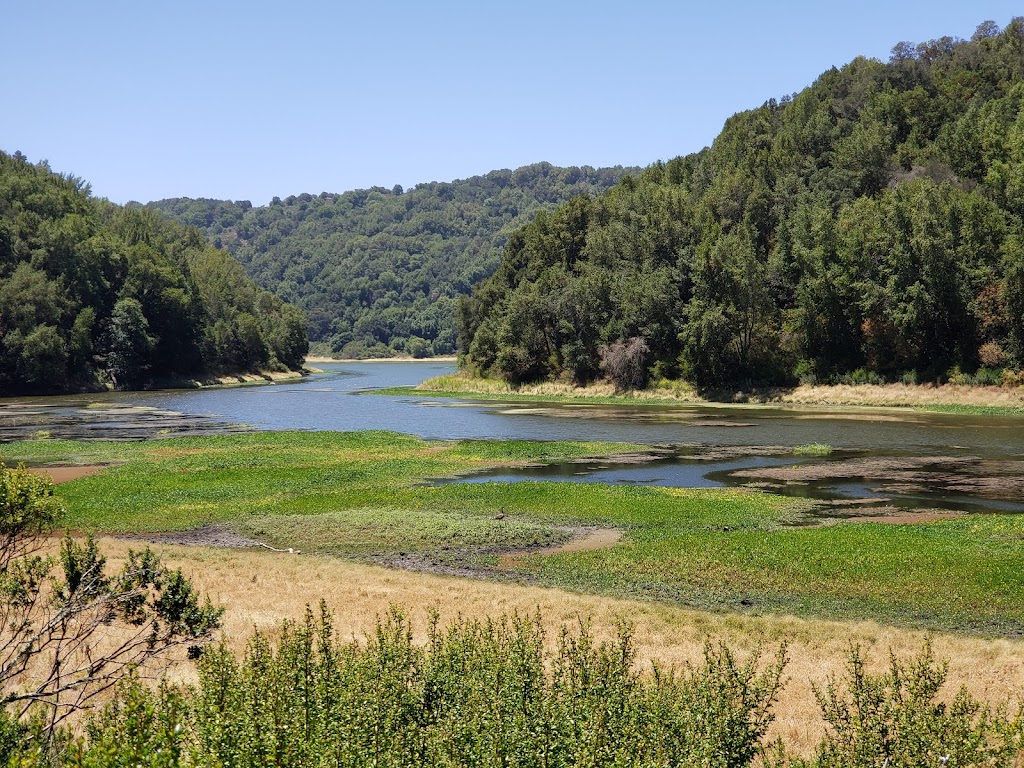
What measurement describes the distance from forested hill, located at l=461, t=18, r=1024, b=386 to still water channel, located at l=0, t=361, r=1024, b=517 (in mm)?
13926

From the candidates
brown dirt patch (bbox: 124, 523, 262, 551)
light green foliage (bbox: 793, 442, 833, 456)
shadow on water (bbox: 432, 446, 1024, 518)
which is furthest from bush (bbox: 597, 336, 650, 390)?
brown dirt patch (bbox: 124, 523, 262, 551)

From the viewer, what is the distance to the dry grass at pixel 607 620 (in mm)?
17578

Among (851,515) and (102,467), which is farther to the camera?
(102,467)

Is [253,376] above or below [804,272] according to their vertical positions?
below

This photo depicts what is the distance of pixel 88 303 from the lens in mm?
143125

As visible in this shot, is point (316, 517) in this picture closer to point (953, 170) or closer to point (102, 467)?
point (102, 467)

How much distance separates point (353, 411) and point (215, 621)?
78.1 m

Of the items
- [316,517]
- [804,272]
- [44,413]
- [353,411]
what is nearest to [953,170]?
[804,272]

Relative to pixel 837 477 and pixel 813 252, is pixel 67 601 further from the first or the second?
pixel 813 252

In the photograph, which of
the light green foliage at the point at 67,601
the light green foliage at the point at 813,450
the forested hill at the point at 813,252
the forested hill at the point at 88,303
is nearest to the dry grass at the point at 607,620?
the light green foliage at the point at 67,601

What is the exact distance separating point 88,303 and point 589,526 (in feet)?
430

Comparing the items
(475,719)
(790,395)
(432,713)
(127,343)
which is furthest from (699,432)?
(127,343)

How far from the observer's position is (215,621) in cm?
1909

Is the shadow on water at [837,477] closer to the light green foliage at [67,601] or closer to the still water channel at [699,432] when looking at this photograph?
the still water channel at [699,432]
